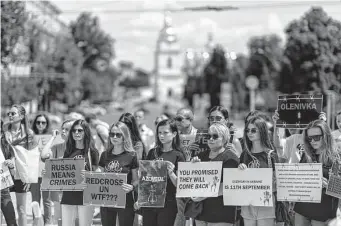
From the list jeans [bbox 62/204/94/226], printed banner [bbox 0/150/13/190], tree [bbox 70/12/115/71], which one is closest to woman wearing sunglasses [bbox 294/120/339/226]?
jeans [bbox 62/204/94/226]

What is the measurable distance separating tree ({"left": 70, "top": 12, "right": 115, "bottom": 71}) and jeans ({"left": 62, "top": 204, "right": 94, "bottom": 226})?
60754mm

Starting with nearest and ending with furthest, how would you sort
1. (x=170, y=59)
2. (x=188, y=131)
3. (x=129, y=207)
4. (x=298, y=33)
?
(x=129, y=207)
(x=188, y=131)
(x=298, y=33)
(x=170, y=59)

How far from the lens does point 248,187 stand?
22.0ft

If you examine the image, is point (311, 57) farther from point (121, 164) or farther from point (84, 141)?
point (121, 164)

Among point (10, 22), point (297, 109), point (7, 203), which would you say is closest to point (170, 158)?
point (7, 203)

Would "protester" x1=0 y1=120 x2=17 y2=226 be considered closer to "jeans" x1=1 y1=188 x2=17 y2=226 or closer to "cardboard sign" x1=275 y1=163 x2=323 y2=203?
"jeans" x1=1 y1=188 x2=17 y2=226

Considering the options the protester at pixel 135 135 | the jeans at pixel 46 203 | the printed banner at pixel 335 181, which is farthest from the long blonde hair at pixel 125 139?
the jeans at pixel 46 203

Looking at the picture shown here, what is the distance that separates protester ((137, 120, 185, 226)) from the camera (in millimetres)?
7055

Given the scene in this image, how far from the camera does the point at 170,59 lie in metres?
194

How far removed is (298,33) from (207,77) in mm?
38396

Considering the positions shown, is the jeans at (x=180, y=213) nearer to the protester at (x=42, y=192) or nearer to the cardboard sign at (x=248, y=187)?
the cardboard sign at (x=248, y=187)

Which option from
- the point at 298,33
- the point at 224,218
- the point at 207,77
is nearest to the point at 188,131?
the point at 224,218

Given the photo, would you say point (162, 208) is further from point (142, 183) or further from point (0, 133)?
point (0, 133)

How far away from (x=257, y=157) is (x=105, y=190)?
180cm
